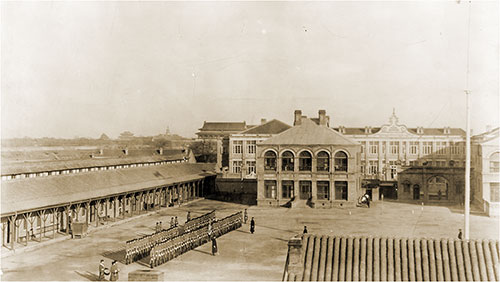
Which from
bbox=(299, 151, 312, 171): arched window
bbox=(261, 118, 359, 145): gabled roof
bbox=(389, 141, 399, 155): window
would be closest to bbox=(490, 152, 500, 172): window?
bbox=(261, 118, 359, 145): gabled roof

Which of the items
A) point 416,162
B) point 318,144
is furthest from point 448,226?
point 416,162

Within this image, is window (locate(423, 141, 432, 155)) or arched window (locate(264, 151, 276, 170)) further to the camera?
window (locate(423, 141, 432, 155))

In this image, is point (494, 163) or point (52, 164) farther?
point (494, 163)

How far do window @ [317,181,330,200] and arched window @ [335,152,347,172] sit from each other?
6.39 feet

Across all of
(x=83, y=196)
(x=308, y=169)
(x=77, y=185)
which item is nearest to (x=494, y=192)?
(x=308, y=169)

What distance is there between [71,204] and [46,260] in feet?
23.9

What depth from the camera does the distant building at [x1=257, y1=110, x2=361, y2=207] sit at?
48.9m

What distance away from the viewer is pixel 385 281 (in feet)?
46.0

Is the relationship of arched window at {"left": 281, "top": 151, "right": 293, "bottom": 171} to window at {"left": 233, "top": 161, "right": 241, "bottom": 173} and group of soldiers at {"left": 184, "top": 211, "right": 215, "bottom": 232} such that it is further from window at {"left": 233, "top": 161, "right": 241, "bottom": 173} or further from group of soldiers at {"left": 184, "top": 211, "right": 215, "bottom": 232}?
window at {"left": 233, "top": 161, "right": 241, "bottom": 173}

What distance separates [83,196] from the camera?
3497 cm

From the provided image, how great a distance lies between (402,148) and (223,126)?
5246 cm

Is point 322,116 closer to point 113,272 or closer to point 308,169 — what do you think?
point 308,169

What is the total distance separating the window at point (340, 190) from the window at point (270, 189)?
6436 millimetres

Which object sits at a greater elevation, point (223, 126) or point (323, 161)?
point (223, 126)
